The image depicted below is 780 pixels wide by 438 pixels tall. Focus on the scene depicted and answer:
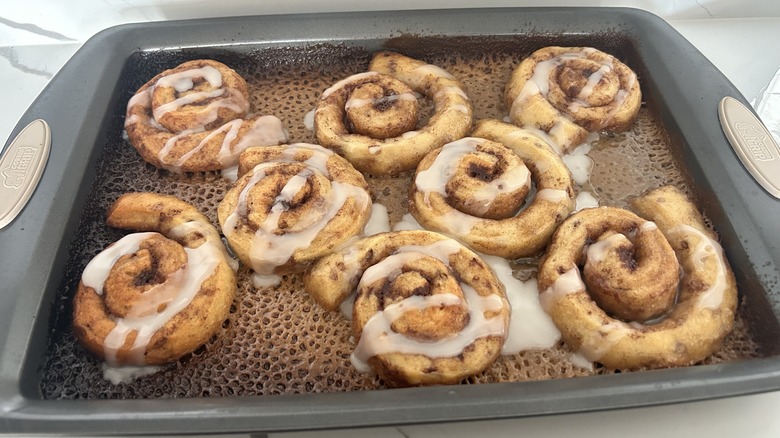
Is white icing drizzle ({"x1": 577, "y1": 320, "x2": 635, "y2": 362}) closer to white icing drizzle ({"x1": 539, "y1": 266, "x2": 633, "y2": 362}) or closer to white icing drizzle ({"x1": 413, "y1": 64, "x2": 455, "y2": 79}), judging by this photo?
white icing drizzle ({"x1": 539, "y1": 266, "x2": 633, "y2": 362})

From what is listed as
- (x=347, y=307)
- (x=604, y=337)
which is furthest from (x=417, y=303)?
(x=604, y=337)

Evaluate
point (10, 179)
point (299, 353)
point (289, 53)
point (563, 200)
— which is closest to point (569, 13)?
point (563, 200)

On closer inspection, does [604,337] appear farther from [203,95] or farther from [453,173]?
[203,95]

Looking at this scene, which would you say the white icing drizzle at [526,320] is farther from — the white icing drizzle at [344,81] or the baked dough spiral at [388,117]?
the white icing drizzle at [344,81]

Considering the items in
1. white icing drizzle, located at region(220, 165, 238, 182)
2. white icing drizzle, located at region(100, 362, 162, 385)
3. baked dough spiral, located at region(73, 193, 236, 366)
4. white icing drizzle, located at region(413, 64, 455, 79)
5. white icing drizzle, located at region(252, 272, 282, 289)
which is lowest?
white icing drizzle, located at region(100, 362, 162, 385)

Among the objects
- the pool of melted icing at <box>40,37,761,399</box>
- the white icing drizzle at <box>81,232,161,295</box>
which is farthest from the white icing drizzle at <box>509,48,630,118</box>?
the white icing drizzle at <box>81,232,161,295</box>

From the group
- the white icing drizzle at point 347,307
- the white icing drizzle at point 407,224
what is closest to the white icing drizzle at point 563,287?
the white icing drizzle at point 407,224

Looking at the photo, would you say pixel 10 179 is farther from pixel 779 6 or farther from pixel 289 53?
pixel 779 6
